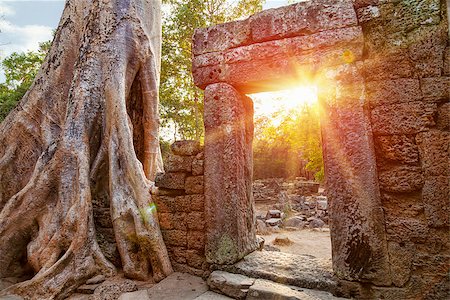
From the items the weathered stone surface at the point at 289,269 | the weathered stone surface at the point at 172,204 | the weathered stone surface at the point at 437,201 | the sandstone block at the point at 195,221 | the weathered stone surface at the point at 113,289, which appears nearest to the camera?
the weathered stone surface at the point at 437,201

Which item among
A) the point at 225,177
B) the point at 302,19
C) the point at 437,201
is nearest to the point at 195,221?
the point at 225,177

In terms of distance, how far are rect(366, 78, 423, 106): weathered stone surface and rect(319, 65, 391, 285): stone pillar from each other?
0.35 feet

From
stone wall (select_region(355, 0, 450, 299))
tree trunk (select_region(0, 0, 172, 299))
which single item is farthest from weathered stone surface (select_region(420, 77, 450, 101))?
tree trunk (select_region(0, 0, 172, 299))

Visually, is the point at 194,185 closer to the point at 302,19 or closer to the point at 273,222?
the point at 302,19

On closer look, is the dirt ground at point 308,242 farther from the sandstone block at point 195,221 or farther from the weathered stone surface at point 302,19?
the weathered stone surface at point 302,19

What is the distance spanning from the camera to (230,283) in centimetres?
245

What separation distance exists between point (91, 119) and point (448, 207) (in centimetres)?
403

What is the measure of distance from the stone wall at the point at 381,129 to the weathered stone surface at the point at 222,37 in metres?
0.38

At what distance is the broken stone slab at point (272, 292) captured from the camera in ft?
7.02

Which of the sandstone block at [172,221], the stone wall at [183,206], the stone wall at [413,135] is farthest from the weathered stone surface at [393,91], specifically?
the sandstone block at [172,221]

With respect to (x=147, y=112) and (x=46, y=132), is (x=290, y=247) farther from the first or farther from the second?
(x=46, y=132)

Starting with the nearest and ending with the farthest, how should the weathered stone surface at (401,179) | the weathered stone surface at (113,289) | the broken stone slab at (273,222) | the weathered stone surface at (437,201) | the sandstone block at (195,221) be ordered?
1. the weathered stone surface at (437,201)
2. the weathered stone surface at (401,179)
3. the weathered stone surface at (113,289)
4. the sandstone block at (195,221)
5. the broken stone slab at (273,222)

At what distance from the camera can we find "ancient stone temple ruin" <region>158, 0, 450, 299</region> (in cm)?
209

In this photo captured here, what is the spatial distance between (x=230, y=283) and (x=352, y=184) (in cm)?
143
